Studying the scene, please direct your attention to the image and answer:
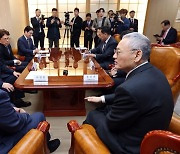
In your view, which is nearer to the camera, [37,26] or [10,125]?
[10,125]

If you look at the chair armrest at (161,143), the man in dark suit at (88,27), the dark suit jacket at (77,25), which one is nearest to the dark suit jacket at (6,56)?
the chair armrest at (161,143)

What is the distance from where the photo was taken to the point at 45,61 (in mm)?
2764

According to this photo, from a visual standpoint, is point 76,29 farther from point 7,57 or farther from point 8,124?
point 8,124

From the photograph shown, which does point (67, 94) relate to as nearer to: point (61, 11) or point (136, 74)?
point (136, 74)

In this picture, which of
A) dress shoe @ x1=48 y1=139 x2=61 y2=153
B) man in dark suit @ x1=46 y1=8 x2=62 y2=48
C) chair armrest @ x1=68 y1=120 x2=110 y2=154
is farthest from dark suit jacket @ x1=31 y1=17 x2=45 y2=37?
chair armrest @ x1=68 y1=120 x2=110 y2=154

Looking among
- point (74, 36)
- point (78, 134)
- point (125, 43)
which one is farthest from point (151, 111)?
point (74, 36)

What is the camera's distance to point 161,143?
628 millimetres

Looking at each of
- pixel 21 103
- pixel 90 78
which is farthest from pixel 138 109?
pixel 21 103

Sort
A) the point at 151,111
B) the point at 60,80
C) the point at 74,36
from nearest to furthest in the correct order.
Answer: the point at 151,111, the point at 60,80, the point at 74,36

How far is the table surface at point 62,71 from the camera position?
6.29 ft

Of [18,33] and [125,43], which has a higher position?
[125,43]

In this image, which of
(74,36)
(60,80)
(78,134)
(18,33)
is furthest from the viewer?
(74,36)

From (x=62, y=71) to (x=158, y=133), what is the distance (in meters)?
1.80

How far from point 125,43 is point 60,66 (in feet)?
5.23
